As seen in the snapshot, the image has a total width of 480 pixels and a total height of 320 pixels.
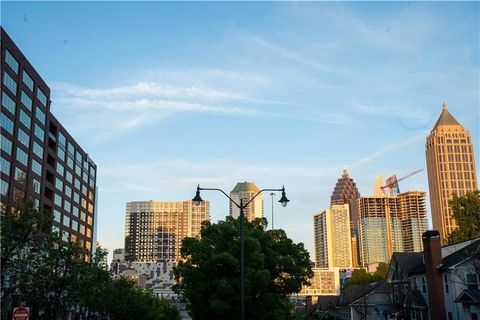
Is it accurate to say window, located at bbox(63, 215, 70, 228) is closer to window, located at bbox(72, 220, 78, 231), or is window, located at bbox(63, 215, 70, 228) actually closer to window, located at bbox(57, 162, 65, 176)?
window, located at bbox(72, 220, 78, 231)

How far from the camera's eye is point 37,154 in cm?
8756

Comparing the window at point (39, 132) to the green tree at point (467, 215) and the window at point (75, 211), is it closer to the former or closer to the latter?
the window at point (75, 211)

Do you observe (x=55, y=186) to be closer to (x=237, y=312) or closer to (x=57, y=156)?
(x=57, y=156)

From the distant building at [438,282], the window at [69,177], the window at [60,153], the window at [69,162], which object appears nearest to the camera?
the distant building at [438,282]

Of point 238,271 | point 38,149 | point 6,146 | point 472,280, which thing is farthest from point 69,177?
point 472,280

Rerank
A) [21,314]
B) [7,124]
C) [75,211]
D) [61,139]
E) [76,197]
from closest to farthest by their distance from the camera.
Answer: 1. [21,314]
2. [7,124]
3. [61,139]
4. [75,211]
5. [76,197]

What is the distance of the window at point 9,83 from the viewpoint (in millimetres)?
73250

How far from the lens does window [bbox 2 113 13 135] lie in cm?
7300

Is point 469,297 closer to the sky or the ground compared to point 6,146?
closer to the ground

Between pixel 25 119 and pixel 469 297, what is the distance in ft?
219

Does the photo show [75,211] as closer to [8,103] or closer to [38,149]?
[38,149]

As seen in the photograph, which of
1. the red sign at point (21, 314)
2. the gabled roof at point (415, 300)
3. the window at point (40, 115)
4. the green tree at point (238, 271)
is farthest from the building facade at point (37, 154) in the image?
the gabled roof at point (415, 300)

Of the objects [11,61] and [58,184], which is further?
[58,184]

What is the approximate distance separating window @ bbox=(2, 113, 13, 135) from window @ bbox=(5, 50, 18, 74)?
7.57 m
